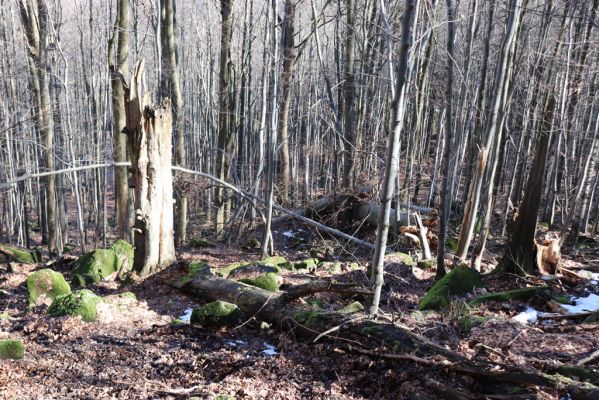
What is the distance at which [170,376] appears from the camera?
412 cm

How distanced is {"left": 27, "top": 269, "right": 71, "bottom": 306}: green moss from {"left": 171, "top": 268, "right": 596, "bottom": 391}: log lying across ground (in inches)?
101

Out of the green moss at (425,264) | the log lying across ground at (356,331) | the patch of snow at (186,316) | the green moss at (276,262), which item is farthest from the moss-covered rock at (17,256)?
the green moss at (425,264)

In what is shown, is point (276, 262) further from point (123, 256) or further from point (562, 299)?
point (562, 299)

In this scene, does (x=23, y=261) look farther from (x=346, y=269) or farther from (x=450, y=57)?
(x=450, y=57)

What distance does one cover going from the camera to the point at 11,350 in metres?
4.27

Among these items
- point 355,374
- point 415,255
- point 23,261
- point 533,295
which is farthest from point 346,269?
point 23,261

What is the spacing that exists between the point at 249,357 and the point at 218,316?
969mm

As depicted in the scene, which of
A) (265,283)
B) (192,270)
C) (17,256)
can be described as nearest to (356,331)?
(265,283)

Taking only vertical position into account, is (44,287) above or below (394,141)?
below

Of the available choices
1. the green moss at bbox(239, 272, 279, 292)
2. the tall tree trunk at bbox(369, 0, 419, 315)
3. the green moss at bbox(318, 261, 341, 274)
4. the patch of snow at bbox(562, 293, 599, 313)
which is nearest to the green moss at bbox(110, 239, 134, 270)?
the green moss at bbox(239, 272, 279, 292)

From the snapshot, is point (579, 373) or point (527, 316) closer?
point (579, 373)

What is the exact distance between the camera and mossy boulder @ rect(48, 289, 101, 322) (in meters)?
5.52

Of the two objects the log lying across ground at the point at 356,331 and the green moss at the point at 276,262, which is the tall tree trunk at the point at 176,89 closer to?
the green moss at the point at 276,262

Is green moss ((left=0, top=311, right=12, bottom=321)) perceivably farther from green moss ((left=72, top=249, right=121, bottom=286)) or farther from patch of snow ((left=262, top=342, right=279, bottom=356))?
patch of snow ((left=262, top=342, right=279, bottom=356))
